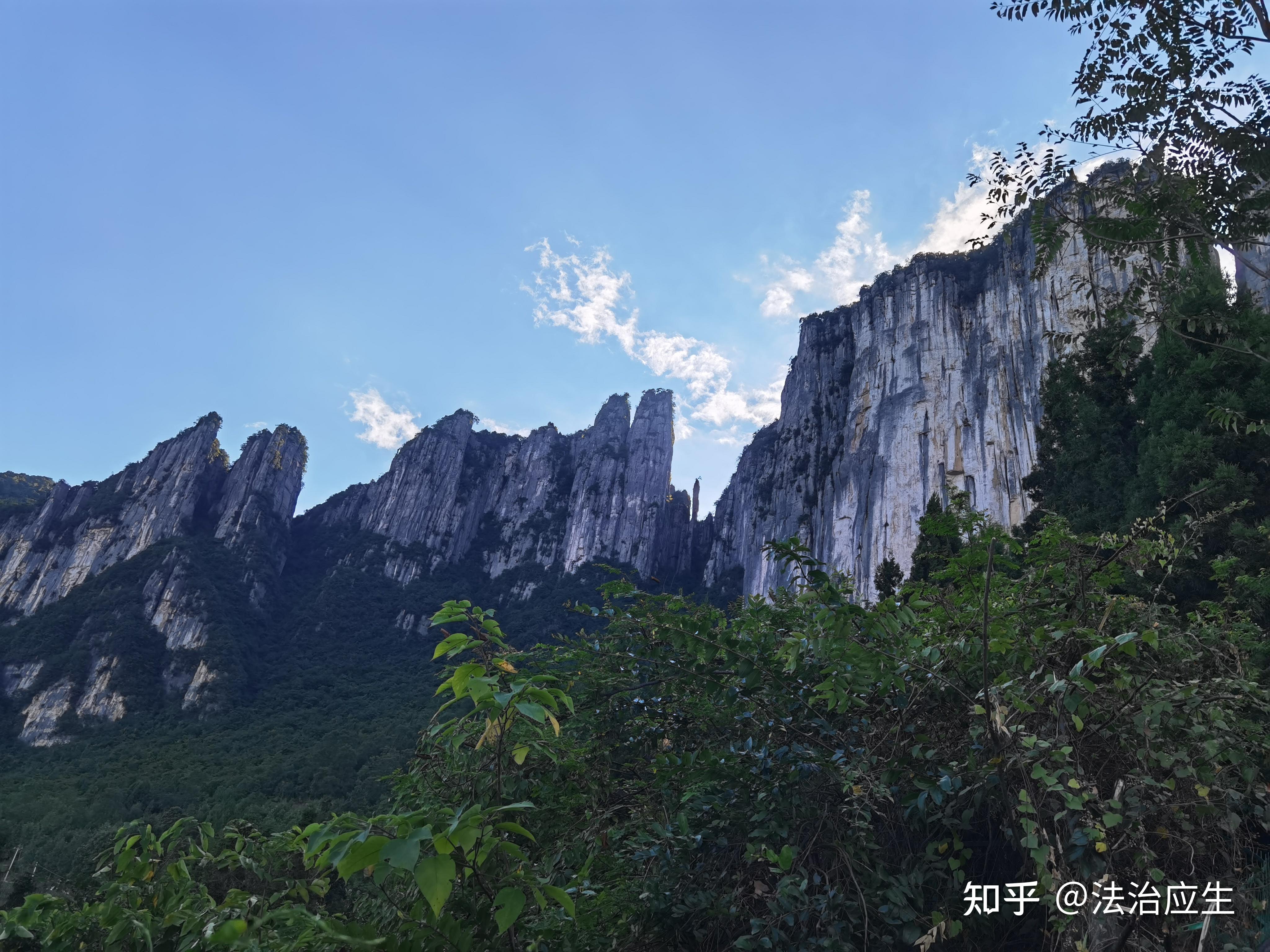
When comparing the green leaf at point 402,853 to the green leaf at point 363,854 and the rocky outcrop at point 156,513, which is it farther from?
the rocky outcrop at point 156,513

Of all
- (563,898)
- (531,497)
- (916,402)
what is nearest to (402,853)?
(563,898)

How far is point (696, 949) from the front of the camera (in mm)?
2734

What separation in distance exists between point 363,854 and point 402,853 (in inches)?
7.0

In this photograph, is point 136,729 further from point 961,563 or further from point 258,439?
point 961,563

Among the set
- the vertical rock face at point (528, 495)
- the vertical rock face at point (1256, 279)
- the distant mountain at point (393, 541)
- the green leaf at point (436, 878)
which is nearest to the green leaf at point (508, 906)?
the green leaf at point (436, 878)

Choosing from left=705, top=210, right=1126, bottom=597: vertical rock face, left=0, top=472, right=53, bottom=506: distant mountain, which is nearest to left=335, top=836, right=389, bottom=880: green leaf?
left=705, top=210, right=1126, bottom=597: vertical rock face

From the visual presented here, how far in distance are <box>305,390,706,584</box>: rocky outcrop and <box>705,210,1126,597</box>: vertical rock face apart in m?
29.5

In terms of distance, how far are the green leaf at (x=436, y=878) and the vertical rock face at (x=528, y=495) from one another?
84.7 metres

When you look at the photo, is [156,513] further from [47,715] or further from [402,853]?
[402,853]

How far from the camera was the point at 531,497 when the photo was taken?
9781 centimetres

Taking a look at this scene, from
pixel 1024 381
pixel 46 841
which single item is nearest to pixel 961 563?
pixel 46 841

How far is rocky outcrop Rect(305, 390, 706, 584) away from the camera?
8962 cm

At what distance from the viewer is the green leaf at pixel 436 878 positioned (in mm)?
1185

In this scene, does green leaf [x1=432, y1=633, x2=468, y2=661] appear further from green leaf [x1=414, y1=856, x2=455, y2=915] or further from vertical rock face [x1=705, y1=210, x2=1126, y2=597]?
vertical rock face [x1=705, y1=210, x2=1126, y2=597]
